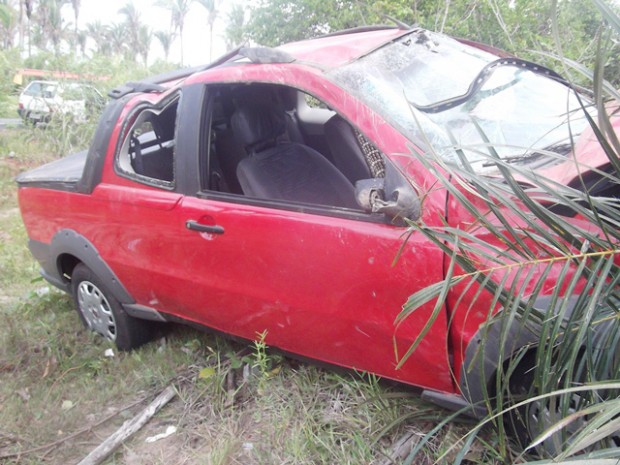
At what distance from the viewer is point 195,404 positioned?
3.12m

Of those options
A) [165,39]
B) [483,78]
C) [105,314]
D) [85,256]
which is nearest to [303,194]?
[483,78]

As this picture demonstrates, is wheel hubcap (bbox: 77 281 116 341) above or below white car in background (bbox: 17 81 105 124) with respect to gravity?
below

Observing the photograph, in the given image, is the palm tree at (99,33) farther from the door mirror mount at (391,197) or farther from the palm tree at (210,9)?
the door mirror mount at (391,197)

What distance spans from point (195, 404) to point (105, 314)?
1.00 meters

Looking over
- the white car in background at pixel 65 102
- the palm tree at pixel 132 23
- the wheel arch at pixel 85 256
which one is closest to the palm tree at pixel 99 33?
the palm tree at pixel 132 23

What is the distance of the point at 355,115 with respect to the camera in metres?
2.42

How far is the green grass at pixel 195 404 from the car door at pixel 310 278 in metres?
0.19

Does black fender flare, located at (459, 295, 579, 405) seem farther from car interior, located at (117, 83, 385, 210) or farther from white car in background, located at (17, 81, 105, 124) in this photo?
white car in background, located at (17, 81, 105, 124)

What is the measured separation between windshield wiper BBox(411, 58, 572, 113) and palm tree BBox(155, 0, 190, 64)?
26.2m

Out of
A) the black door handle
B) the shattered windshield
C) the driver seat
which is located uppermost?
the shattered windshield

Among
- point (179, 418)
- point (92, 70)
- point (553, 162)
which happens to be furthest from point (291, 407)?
point (92, 70)

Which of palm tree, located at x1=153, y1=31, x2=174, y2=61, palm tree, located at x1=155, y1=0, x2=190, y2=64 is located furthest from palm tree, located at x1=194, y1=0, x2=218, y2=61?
palm tree, located at x1=153, y1=31, x2=174, y2=61

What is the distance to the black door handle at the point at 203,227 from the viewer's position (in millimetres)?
2814

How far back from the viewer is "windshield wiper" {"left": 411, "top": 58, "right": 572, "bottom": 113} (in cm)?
269
